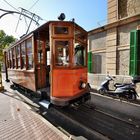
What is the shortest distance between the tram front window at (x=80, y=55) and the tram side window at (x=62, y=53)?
492 millimetres

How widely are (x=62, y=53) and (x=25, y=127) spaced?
2570 millimetres

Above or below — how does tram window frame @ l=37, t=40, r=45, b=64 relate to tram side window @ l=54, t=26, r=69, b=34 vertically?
below

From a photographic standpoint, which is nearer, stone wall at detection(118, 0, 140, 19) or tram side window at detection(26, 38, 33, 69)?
tram side window at detection(26, 38, 33, 69)

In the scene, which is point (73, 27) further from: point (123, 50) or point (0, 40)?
point (0, 40)

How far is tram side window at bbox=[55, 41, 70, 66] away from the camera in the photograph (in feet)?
19.4

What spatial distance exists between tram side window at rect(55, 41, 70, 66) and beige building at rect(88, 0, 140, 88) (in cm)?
501

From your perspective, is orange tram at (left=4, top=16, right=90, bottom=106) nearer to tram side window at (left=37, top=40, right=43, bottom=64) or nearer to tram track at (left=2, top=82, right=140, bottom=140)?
tram side window at (left=37, top=40, right=43, bottom=64)

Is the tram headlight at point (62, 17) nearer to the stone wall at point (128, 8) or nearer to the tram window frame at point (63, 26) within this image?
the tram window frame at point (63, 26)

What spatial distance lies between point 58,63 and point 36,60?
1.75 metres

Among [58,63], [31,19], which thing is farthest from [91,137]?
[31,19]

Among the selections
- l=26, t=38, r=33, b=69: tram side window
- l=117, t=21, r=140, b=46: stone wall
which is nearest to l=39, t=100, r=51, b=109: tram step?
l=26, t=38, r=33, b=69: tram side window

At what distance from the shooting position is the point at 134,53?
895 centimetres

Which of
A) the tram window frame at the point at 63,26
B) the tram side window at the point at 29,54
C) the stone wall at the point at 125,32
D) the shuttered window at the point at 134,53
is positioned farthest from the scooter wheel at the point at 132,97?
the tram side window at the point at 29,54

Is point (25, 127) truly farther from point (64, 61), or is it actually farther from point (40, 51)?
point (40, 51)
